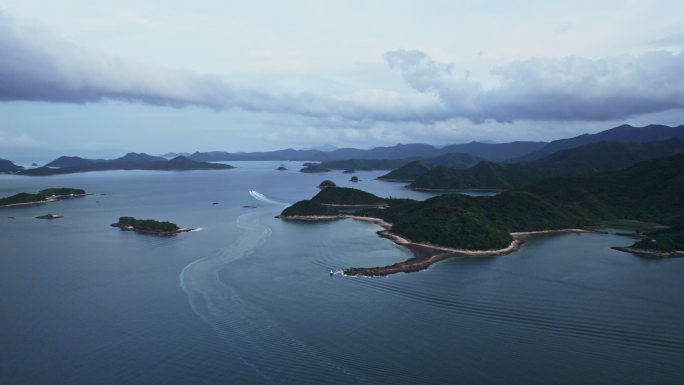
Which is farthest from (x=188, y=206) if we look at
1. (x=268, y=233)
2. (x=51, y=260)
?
(x=51, y=260)

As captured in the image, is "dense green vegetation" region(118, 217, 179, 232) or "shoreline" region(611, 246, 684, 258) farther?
"dense green vegetation" region(118, 217, 179, 232)

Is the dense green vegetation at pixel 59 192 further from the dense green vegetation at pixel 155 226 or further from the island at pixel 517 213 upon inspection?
the island at pixel 517 213

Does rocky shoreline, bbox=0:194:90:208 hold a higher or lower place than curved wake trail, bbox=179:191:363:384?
higher

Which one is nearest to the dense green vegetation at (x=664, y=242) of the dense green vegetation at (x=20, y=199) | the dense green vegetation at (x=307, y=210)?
the dense green vegetation at (x=307, y=210)

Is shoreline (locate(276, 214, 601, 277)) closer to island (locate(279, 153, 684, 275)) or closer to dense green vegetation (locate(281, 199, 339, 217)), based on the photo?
island (locate(279, 153, 684, 275))

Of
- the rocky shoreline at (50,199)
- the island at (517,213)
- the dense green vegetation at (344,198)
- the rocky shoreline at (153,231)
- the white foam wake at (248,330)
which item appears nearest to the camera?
→ the white foam wake at (248,330)

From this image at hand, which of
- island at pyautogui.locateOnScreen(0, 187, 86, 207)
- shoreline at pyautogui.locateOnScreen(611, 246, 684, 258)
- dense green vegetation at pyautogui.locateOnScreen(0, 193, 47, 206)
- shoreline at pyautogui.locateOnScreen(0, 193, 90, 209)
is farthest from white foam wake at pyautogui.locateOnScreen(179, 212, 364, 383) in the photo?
island at pyautogui.locateOnScreen(0, 187, 86, 207)

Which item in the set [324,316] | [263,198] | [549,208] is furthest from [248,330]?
[263,198]

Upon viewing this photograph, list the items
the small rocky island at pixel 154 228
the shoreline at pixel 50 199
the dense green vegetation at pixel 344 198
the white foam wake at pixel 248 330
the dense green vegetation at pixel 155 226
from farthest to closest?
the shoreline at pixel 50 199
the dense green vegetation at pixel 344 198
the dense green vegetation at pixel 155 226
the small rocky island at pixel 154 228
the white foam wake at pixel 248 330

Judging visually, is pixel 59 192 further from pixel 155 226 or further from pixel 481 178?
pixel 481 178
